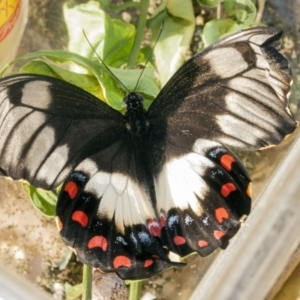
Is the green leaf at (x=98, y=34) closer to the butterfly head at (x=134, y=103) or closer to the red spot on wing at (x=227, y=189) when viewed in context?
the butterfly head at (x=134, y=103)

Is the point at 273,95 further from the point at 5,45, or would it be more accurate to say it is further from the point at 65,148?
the point at 5,45

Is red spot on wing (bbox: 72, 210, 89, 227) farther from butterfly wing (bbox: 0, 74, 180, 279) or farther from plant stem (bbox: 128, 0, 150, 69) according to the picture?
plant stem (bbox: 128, 0, 150, 69)

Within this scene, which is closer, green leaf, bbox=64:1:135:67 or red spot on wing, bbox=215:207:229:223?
red spot on wing, bbox=215:207:229:223

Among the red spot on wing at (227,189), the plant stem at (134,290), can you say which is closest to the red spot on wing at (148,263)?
the red spot on wing at (227,189)

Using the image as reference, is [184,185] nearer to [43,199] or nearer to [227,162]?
[227,162]

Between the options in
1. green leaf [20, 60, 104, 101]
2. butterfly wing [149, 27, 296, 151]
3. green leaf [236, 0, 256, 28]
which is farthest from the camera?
green leaf [236, 0, 256, 28]

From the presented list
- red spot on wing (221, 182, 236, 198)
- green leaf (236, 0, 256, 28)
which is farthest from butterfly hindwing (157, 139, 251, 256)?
green leaf (236, 0, 256, 28)

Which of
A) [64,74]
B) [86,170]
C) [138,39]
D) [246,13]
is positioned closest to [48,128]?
[86,170]
